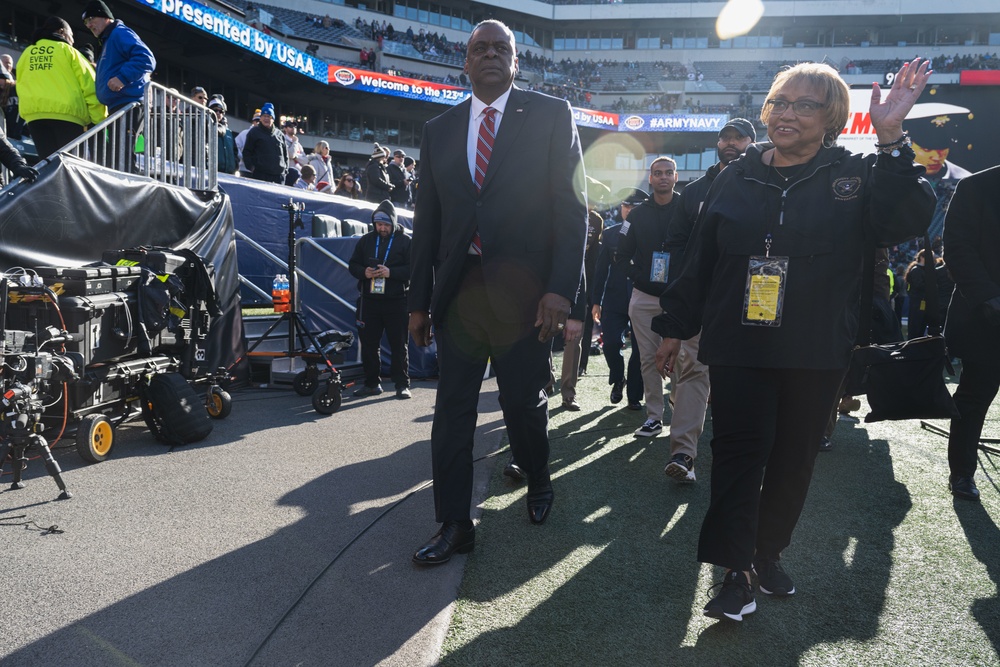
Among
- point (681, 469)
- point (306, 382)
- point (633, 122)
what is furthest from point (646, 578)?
point (633, 122)

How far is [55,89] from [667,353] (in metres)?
5.91

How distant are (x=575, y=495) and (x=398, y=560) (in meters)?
1.29

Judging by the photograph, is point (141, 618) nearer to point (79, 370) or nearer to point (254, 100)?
point (79, 370)

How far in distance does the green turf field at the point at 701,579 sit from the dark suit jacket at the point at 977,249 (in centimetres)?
93

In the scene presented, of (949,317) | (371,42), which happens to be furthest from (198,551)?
(371,42)

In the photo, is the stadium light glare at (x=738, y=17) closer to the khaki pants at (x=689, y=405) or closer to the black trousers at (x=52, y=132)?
the black trousers at (x=52, y=132)

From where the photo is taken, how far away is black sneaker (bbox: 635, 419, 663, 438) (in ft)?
17.9

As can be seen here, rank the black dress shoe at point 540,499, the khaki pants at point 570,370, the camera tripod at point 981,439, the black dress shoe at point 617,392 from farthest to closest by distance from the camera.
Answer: the black dress shoe at point 617,392, the khaki pants at point 570,370, the camera tripod at point 981,439, the black dress shoe at point 540,499

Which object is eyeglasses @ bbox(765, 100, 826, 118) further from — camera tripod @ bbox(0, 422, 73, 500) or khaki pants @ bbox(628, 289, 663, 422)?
camera tripod @ bbox(0, 422, 73, 500)

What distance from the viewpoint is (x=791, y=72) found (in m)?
2.47

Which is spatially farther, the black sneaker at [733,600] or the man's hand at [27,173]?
the man's hand at [27,173]

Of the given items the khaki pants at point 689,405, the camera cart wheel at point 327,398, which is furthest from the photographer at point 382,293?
the khaki pants at point 689,405

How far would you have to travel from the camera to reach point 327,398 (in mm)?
6309

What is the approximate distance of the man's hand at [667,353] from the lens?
108 inches
